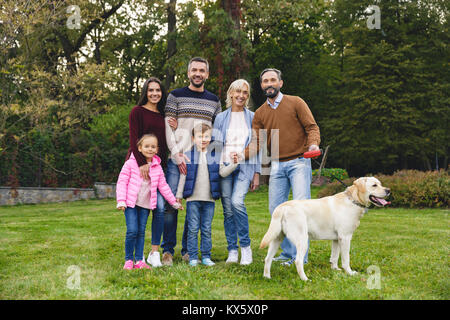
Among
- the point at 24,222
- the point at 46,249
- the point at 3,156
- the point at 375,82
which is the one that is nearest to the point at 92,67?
the point at 3,156

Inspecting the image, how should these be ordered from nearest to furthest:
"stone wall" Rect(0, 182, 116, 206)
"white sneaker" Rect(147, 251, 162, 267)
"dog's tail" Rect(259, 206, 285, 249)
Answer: "dog's tail" Rect(259, 206, 285, 249) < "white sneaker" Rect(147, 251, 162, 267) < "stone wall" Rect(0, 182, 116, 206)

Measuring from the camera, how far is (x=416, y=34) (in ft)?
86.5

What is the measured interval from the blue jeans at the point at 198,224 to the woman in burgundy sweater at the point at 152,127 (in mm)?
350

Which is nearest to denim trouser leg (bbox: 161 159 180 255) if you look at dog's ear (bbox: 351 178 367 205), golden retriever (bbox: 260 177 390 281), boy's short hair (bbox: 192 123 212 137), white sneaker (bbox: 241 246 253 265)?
boy's short hair (bbox: 192 123 212 137)

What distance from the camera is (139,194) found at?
4.92 meters

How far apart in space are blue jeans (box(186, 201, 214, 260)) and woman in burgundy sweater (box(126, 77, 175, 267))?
0.35 m

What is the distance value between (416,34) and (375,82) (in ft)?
15.6


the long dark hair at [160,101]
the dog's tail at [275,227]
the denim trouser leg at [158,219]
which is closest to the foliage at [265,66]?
the long dark hair at [160,101]

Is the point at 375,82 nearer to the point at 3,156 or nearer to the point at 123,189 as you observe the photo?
the point at 3,156

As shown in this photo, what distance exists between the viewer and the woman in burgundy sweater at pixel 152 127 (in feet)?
16.3

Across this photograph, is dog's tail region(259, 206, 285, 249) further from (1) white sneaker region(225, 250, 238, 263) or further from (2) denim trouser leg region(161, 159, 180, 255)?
(2) denim trouser leg region(161, 159, 180, 255)

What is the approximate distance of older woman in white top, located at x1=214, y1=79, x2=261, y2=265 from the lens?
201 inches

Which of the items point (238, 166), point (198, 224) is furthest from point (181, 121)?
point (198, 224)

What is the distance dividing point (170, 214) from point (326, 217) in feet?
6.25
